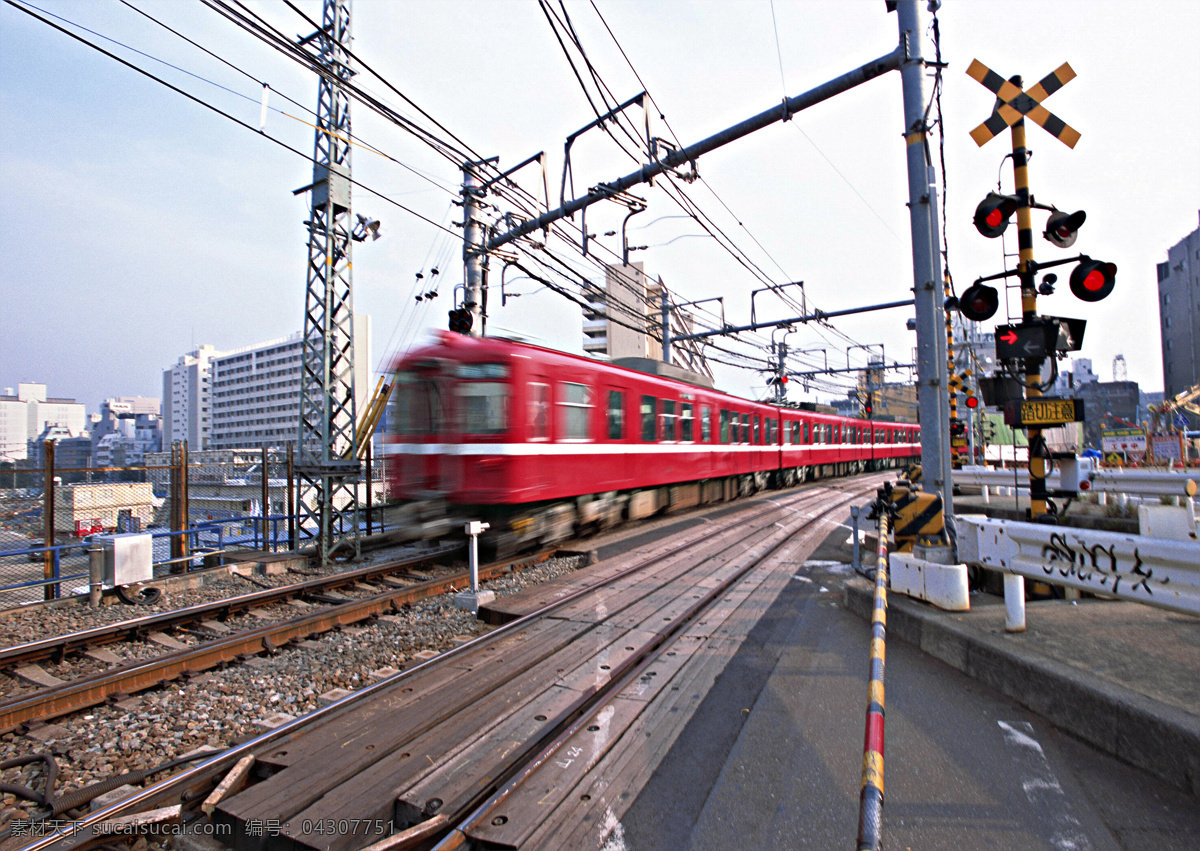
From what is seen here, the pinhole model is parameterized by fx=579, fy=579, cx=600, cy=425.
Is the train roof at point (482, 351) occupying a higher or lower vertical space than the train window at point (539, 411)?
higher

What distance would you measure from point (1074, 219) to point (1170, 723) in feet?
16.0

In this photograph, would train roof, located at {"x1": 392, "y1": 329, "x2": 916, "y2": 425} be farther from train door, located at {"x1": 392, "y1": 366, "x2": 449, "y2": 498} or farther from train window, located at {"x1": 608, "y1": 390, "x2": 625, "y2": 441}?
train window, located at {"x1": 608, "y1": 390, "x2": 625, "y2": 441}

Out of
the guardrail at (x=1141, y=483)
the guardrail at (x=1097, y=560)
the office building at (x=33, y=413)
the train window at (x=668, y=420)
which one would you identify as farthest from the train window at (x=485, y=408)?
the office building at (x=33, y=413)

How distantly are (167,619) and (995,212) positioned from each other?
931cm

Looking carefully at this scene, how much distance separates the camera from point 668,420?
1174 centimetres

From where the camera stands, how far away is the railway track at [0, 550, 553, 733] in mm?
4242

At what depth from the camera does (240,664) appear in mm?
5086

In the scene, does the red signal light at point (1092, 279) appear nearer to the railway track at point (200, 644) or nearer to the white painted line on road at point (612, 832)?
the white painted line on road at point (612, 832)

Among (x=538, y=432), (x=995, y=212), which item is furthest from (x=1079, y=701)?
(x=538, y=432)

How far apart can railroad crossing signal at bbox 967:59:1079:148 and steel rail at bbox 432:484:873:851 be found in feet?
18.5

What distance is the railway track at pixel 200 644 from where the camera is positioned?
4.24m

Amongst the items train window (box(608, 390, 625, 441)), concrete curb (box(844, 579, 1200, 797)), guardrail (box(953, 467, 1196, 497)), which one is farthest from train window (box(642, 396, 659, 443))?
concrete curb (box(844, 579, 1200, 797))

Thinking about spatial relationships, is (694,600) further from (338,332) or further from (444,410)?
(338,332)

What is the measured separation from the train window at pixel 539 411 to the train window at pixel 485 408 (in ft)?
1.34
